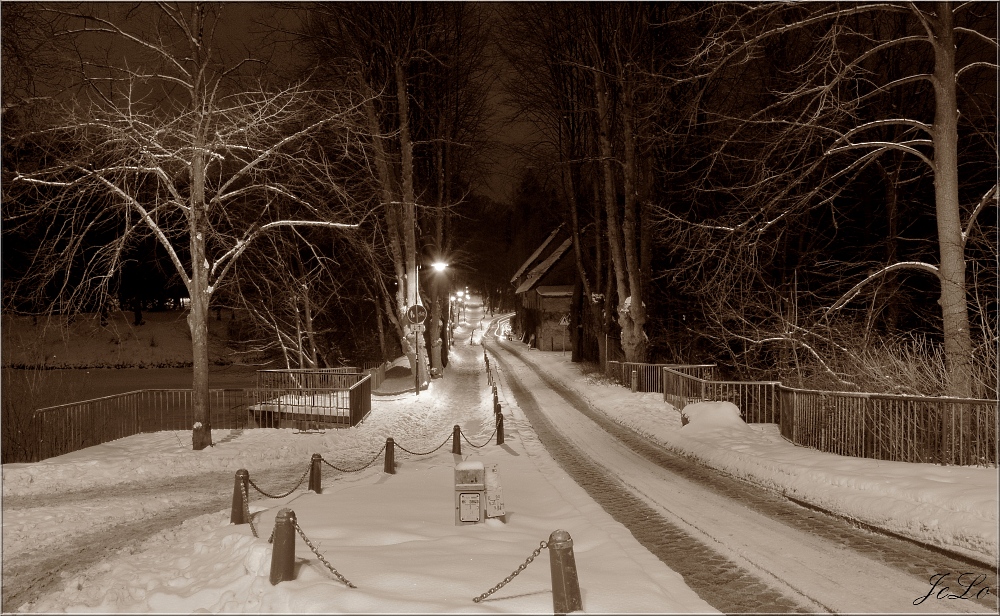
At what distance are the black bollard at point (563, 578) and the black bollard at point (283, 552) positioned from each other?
8.18 ft

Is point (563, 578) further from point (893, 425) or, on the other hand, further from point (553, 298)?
point (553, 298)

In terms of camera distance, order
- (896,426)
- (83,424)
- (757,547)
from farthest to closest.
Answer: (83,424), (896,426), (757,547)

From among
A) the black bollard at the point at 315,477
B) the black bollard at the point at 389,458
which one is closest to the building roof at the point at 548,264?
the black bollard at the point at 389,458

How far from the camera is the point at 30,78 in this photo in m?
12.4

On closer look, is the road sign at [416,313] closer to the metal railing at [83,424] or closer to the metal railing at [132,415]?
the metal railing at [132,415]

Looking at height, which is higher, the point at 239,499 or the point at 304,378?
the point at 304,378

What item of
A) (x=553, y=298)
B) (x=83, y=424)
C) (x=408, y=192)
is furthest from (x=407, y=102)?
(x=553, y=298)

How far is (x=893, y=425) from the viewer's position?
1116 cm

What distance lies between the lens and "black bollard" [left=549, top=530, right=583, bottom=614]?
5562 mm

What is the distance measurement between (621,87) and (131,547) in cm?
2305

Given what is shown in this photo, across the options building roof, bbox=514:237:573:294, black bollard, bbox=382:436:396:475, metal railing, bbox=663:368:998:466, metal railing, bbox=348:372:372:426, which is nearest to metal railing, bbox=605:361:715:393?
metal railing, bbox=663:368:998:466

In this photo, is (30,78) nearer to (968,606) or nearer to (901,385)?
(968,606)

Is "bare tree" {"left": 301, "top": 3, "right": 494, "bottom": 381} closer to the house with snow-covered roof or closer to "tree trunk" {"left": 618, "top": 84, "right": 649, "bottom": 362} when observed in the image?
"tree trunk" {"left": 618, "top": 84, "right": 649, "bottom": 362}

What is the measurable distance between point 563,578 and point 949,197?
10.1 meters
